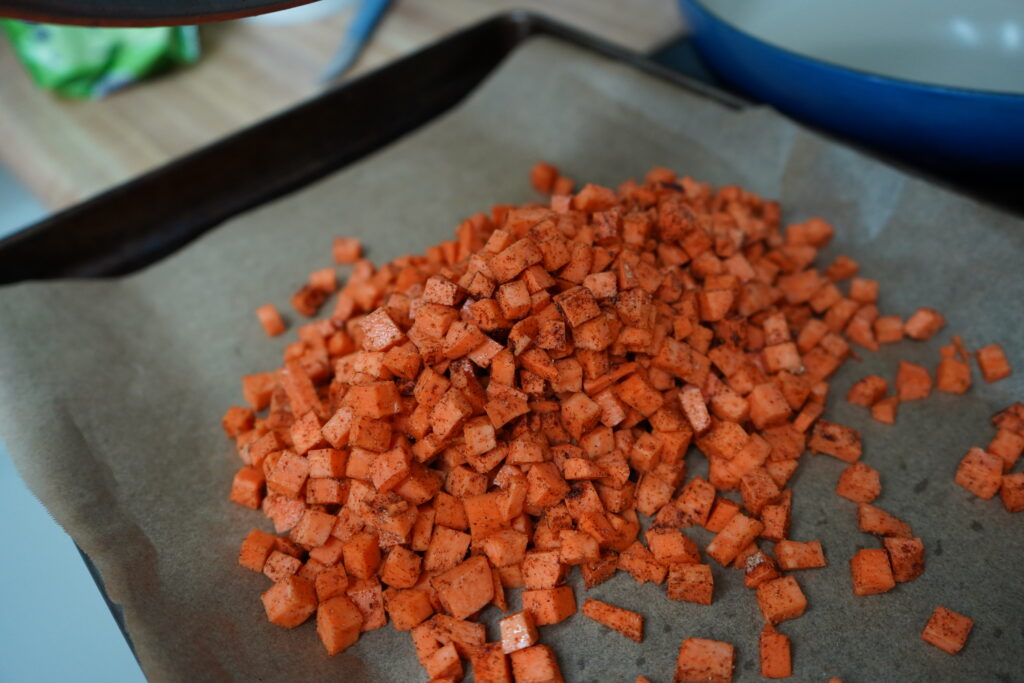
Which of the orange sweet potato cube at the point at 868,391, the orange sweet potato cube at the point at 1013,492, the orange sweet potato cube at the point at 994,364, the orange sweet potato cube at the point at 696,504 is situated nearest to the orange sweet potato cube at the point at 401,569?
the orange sweet potato cube at the point at 696,504

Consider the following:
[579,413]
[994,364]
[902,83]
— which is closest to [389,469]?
[579,413]

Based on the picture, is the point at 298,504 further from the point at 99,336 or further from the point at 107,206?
the point at 107,206

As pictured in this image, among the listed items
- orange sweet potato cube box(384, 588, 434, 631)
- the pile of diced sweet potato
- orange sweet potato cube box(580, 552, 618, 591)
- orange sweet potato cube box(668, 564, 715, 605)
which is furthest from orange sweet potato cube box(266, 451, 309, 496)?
orange sweet potato cube box(668, 564, 715, 605)

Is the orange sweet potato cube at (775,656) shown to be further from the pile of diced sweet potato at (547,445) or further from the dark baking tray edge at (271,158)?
the dark baking tray edge at (271,158)

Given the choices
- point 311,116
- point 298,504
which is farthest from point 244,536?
point 311,116

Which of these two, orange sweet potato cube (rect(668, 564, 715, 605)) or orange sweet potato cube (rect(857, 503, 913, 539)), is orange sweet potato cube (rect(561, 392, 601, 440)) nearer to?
orange sweet potato cube (rect(668, 564, 715, 605))

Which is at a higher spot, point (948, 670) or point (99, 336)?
point (99, 336)

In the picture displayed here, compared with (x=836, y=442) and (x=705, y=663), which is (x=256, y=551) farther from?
(x=836, y=442)
